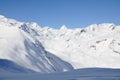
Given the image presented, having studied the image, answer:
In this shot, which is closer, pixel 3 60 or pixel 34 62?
pixel 3 60

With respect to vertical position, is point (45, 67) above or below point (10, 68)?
above

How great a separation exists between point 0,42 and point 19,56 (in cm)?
1621

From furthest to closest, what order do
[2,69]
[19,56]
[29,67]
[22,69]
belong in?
[19,56], [29,67], [22,69], [2,69]

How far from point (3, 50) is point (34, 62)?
66.3ft

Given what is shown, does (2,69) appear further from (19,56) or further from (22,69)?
(19,56)

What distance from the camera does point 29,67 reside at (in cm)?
17688

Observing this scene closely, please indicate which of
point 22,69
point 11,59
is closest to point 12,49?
point 11,59

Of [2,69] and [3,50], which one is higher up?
[3,50]

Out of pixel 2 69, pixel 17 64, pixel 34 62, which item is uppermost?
pixel 34 62

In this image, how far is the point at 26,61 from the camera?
186 m

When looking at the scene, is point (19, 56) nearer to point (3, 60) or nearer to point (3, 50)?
point (3, 50)

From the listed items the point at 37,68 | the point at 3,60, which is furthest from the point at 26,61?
the point at 3,60

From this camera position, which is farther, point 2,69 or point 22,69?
point 22,69

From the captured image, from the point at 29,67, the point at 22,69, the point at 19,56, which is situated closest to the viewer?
the point at 22,69
